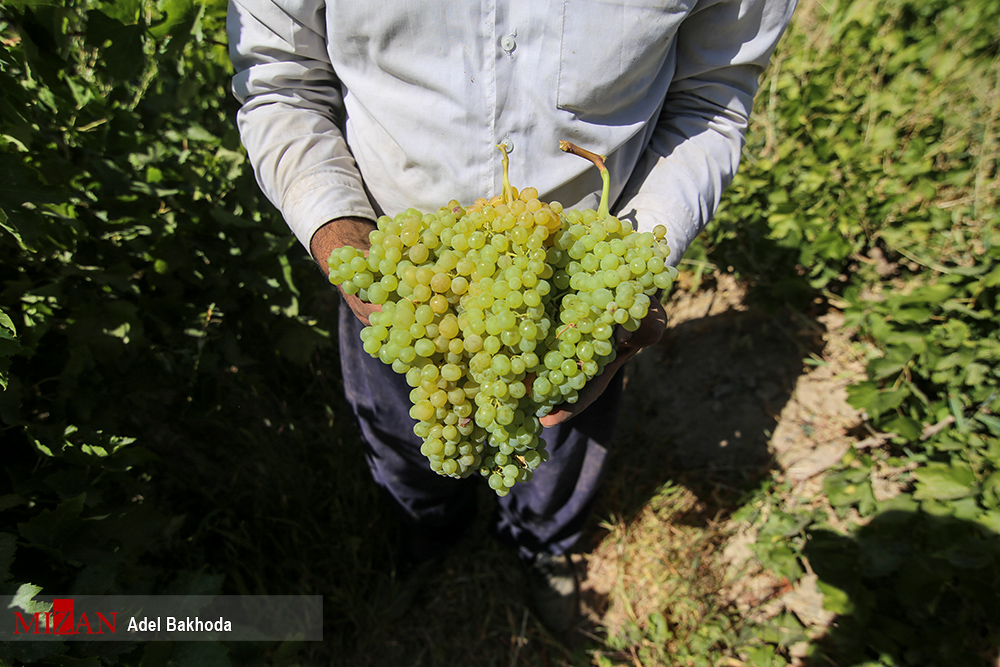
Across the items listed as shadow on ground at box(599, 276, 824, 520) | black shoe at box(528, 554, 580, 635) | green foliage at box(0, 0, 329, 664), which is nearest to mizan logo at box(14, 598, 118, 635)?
green foliage at box(0, 0, 329, 664)

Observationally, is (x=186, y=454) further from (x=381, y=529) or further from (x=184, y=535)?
(x=381, y=529)

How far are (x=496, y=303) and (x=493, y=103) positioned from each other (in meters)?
0.56

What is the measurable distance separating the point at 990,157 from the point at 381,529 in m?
4.18

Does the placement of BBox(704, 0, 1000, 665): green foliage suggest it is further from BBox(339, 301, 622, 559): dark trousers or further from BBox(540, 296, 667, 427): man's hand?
BBox(540, 296, 667, 427): man's hand

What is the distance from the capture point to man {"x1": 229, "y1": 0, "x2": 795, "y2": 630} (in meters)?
1.28

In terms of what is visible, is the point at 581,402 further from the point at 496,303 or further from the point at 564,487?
the point at 564,487

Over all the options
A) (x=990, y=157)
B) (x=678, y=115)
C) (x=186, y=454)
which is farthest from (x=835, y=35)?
(x=186, y=454)

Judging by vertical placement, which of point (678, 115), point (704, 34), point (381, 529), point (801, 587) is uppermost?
point (704, 34)

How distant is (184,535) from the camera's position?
242cm

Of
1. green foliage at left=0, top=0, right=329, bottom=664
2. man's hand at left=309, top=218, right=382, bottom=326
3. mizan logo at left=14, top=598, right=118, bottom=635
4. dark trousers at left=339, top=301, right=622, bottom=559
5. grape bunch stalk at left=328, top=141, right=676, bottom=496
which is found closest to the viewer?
grape bunch stalk at left=328, top=141, right=676, bottom=496

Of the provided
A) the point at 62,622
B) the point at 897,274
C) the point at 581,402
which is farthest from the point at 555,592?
the point at 897,274

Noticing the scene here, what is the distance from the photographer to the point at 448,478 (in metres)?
2.08

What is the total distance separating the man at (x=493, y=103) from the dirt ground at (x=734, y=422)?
5.26 ft

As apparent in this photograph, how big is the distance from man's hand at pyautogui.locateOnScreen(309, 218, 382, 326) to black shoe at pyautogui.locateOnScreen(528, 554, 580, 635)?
5.49 feet
